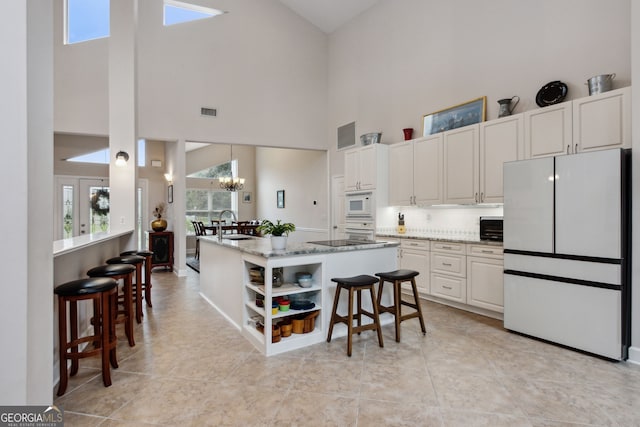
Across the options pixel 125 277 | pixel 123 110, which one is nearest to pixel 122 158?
pixel 123 110

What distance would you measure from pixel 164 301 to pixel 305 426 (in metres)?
3.38

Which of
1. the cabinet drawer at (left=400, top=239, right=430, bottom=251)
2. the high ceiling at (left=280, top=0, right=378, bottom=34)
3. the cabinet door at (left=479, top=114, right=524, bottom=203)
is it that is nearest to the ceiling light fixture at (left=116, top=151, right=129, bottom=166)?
the cabinet drawer at (left=400, top=239, right=430, bottom=251)

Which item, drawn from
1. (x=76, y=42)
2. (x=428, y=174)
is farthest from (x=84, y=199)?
(x=428, y=174)

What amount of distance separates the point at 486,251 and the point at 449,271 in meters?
0.57

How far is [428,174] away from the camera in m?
4.78

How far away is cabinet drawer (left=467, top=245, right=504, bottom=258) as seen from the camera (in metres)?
3.73

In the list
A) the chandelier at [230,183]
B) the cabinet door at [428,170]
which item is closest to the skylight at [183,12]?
the chandelier at [230,183]

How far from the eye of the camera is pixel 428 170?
15.7 ft

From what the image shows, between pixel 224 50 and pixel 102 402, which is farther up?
pixel 224 50

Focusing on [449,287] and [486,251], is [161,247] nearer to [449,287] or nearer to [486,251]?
[449,287]

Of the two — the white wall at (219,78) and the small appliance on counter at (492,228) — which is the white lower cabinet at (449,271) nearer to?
the small appliance on counter at (492,228)

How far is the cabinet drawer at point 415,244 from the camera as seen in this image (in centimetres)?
457

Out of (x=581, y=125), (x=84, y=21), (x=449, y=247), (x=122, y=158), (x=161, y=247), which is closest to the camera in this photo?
(x=581, y=125)

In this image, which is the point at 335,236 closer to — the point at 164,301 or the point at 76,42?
the point at 164,301
